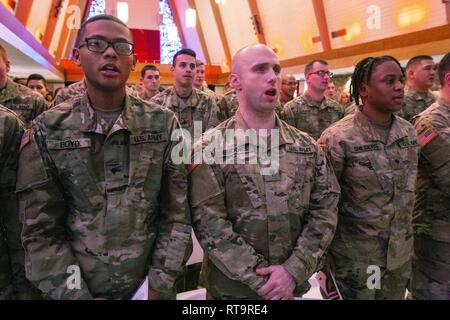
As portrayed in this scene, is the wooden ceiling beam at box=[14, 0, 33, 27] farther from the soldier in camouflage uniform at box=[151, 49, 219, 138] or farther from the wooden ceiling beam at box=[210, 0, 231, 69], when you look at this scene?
the wooden ceiling beam at box=[210, 0, 231, 69]

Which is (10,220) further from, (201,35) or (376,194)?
(201,35)

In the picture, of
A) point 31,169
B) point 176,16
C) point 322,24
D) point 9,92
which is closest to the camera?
point 31,169

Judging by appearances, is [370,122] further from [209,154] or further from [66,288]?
[66,288]

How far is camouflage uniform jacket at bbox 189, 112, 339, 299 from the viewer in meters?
1.59

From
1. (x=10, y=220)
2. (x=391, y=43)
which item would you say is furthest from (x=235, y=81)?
(x=391, y=43)

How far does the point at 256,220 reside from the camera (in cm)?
165

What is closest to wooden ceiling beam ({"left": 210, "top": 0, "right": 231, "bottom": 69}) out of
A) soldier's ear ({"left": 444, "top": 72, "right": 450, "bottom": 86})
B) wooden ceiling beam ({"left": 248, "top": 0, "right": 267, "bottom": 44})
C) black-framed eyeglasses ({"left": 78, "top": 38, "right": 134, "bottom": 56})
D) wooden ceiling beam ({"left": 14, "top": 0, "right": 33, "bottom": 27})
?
wooden ceiling beam ({"left": 248, "top": 0, "right": 267, "bottom": 44})

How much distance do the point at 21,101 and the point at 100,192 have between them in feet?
8.52

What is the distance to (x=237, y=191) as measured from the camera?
65.4 inches

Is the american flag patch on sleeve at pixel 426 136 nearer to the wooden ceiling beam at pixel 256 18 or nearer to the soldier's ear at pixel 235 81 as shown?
the soldier's ear at pixel 235 81

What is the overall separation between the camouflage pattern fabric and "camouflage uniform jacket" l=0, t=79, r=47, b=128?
2.85 m

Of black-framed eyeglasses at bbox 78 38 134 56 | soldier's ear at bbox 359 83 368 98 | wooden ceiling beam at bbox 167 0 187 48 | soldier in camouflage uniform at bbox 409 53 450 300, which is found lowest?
soldier in camouflage uniform at bbox 409 53 450 300
